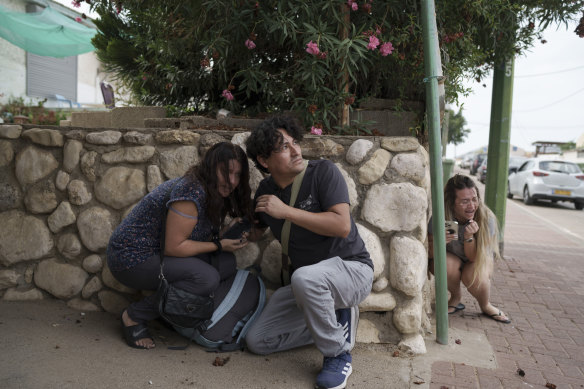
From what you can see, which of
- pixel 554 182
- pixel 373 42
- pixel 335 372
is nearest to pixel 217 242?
pixel 335 372

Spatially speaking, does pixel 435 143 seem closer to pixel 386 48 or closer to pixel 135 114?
pixel 386 48

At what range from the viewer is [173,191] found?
8.27 feet

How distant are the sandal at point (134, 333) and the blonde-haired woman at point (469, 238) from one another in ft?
6.49

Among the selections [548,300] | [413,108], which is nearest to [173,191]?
[413,108]

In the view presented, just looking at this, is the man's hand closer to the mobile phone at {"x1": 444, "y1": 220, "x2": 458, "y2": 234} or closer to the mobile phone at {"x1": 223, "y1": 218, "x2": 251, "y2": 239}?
the mobile phone at {"x1": 223, "y1": 218, "x2": 251, "y2": 239}

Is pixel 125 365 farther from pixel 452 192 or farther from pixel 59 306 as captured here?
pixel 452 192

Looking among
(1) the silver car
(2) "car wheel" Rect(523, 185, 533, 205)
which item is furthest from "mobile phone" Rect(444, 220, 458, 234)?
(2) "car wheel" Rect(523, 185, 533, 205)

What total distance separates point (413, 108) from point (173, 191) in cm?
227

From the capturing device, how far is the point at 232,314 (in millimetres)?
2834

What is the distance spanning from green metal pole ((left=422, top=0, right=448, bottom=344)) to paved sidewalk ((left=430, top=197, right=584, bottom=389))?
0.47 metres

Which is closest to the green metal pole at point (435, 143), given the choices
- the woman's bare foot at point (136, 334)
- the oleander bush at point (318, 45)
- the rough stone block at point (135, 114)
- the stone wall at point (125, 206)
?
the stone wall at point (125, 206)

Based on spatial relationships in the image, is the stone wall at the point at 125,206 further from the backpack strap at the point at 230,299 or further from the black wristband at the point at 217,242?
the black wristband at the point at 217,242

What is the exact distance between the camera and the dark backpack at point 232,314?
274 cm

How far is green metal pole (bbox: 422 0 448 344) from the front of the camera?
271 centimetres
